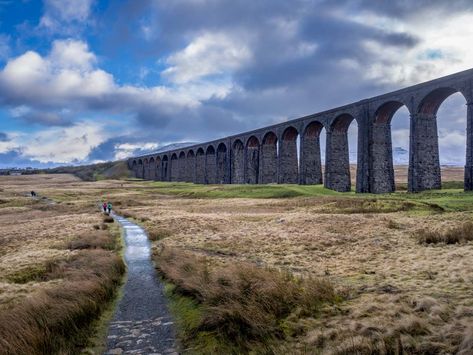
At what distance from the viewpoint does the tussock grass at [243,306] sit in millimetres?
6664

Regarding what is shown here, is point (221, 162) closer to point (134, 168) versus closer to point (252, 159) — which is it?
point (252, 159)

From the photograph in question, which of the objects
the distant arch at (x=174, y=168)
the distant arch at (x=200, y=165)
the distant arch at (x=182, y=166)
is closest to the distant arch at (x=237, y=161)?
the distant arch at (x=200, y=165)

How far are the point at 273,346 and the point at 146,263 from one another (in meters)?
9.22

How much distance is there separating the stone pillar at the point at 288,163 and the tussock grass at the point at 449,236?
43.5 meters

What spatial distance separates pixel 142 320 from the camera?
8.21 metres

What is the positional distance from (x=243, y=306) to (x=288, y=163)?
Answer: 52.1m

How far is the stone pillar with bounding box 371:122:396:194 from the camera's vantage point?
4159 centimetres

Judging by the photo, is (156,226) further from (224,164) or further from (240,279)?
(224,164)

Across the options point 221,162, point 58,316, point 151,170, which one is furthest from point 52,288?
point 151,170

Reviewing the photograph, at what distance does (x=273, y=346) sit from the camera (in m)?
6.20

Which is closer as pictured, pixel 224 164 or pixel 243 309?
pixel 243 309

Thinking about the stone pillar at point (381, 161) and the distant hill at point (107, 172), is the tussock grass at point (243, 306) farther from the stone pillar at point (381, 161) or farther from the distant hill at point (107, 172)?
the distant hill at point (107, 172)

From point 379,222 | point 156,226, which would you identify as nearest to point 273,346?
point 379,222

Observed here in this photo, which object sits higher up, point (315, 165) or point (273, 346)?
point (315, 165)
